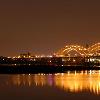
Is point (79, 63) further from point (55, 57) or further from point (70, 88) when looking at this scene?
point (70, 88)

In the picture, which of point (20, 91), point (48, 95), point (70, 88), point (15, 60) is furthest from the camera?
point (15, 60)

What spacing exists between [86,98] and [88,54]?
6286 cm

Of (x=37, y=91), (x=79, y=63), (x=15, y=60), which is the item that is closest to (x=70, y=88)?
(x=37, y=91)

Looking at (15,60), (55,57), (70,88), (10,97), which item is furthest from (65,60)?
(10,97)

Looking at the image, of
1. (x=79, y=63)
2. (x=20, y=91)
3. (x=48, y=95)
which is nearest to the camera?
(x=48, y=95)

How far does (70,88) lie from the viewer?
3578 centimetres

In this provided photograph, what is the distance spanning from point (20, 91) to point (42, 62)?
190 feet

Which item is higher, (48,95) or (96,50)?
(96,50)

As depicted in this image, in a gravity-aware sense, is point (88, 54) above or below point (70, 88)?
above

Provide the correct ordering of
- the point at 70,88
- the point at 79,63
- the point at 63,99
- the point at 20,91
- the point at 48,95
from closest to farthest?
the point at 63,99 < the point at 48,95 < the point at 20,91 < the point at 70,88 < the point at 79,63

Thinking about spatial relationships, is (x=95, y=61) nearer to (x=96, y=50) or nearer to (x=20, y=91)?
(x=96, y=50)

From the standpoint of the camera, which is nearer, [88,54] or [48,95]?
[48,95]

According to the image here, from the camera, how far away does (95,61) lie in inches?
3474

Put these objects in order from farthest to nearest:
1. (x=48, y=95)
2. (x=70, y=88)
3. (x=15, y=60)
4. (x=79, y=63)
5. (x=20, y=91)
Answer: (x=15, y=60), (x=79, y=63), (x=70, y=88), (x=20, y=91), (x=48, y=95)
